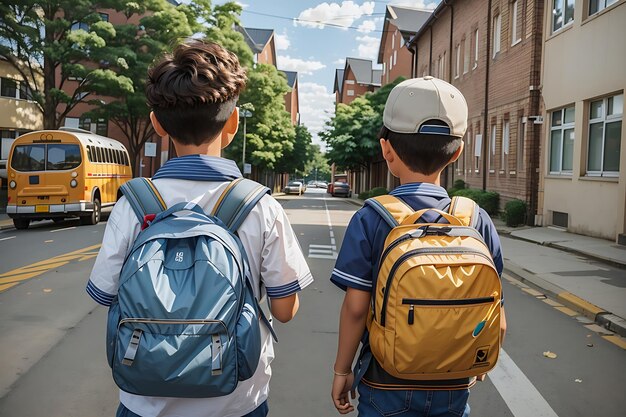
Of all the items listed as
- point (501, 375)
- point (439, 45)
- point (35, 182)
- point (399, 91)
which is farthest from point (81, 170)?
point (439, 45)

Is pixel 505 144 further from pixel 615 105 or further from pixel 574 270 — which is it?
pixel 574 270

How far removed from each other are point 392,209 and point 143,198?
84 cm

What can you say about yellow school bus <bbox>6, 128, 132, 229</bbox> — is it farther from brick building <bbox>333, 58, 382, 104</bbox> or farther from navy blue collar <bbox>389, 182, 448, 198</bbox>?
brick building <bbox>333, 58, 382, 104</bbox>

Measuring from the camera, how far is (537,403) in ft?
14.1

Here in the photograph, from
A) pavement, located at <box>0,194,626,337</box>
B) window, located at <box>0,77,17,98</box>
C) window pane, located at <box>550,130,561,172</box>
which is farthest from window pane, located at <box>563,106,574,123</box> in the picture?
window, located at <box>0,77,17,98</box>

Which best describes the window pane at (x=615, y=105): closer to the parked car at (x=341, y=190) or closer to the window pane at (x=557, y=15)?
the window pane at (x=557, y=15)

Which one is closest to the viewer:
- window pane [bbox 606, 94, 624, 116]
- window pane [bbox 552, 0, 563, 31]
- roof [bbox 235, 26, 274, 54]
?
window pane [bbox 606, 94, 624, 116]

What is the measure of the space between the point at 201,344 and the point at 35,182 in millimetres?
18130

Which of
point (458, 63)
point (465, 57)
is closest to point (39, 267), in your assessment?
point (465, 57)

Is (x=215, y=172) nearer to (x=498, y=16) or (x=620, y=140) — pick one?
(x=620, y=140)

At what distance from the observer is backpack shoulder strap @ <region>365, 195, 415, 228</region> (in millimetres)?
2102

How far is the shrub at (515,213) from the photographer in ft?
63.7

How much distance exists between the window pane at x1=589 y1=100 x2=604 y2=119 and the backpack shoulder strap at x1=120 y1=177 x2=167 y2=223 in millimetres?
16182

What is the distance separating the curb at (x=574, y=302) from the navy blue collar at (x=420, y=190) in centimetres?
530
